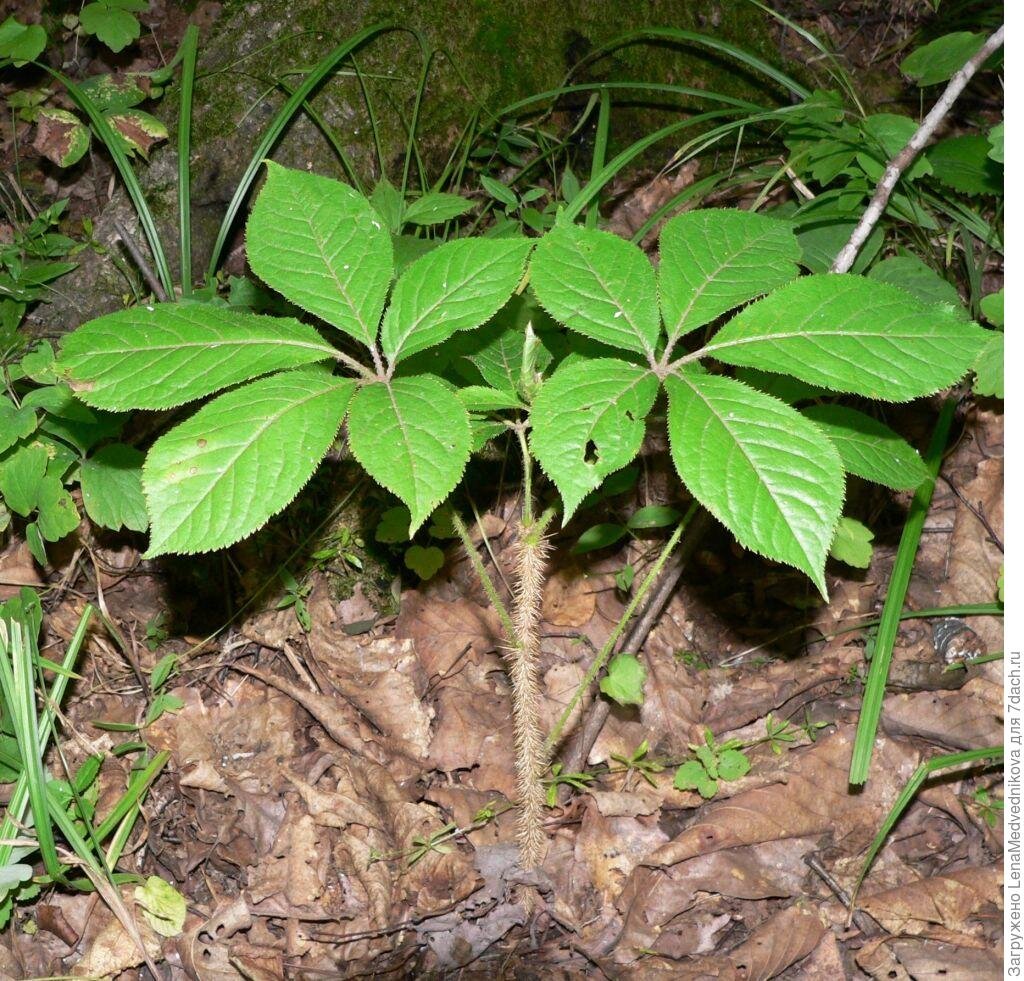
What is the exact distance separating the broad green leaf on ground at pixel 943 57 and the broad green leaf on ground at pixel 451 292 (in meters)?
1.84

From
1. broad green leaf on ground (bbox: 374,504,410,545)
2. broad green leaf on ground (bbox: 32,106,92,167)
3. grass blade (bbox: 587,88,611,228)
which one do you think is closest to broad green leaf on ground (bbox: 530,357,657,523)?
broad green leaf on ground (bbox: 374,504,410,545)

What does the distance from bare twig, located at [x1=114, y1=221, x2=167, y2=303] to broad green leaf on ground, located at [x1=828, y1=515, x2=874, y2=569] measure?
195 cm

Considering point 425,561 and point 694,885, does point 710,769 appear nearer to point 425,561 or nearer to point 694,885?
point 694,885

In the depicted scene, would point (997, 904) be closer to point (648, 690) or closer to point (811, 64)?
point (648, 690)

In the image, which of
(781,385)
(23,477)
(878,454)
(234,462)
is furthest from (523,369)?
(23,477)

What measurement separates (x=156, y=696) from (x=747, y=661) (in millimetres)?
1610

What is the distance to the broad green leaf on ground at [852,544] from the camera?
7.54 feet

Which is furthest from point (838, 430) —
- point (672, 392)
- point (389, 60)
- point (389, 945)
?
point (389, 60)

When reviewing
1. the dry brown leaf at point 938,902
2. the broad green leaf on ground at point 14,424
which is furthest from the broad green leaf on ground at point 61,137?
the dry brown leaf at point 938,902

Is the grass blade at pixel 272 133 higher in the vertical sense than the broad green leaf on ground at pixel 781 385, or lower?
higher

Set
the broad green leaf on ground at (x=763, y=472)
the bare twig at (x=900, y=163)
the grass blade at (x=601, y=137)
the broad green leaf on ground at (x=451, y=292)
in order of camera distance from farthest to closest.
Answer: the grass blade at (x=601, y=137) < the bare twig at (x=900, y=163) < the broad green leaf on ground at (x=451, y=292) < the broad green leaf on ground at (x=763, y=472)

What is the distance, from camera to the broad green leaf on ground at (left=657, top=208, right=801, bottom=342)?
4.70 ft

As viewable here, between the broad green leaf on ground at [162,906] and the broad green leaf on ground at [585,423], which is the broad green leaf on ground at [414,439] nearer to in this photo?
the broad green leaf on ground at [585,423]

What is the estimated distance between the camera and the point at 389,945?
195 centimetres
